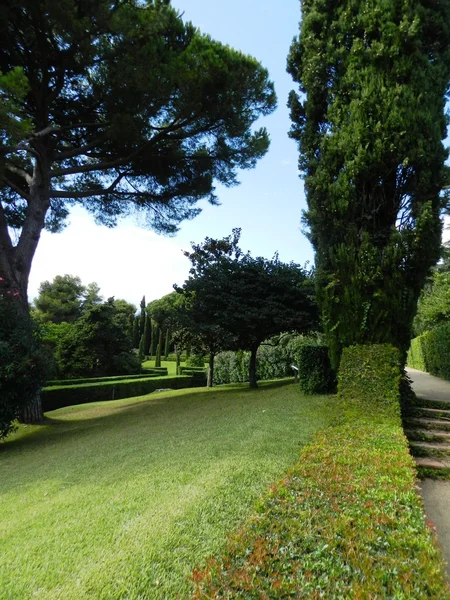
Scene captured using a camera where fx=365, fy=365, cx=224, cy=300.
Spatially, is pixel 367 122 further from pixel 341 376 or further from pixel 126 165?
pixel 126 165

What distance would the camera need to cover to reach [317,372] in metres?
8.35

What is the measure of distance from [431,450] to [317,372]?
374cm

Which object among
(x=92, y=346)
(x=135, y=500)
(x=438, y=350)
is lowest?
(x=135, y=500)

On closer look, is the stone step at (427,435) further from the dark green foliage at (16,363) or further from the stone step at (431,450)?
the dark green foliage at (16,363)

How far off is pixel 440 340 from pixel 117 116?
1235cm

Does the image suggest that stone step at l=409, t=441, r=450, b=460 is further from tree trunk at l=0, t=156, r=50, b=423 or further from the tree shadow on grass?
tree trunk at l=0, t=156, r=50, b=423

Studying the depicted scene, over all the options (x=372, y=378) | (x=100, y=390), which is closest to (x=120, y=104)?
(x=372, y=378)

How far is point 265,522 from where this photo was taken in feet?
6.79

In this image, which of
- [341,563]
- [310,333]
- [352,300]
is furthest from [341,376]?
[310,333]

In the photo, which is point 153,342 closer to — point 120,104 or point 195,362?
point 195,362

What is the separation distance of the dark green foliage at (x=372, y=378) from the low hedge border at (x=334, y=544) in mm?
2270

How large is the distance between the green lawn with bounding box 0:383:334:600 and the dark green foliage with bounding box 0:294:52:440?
97 centimetres

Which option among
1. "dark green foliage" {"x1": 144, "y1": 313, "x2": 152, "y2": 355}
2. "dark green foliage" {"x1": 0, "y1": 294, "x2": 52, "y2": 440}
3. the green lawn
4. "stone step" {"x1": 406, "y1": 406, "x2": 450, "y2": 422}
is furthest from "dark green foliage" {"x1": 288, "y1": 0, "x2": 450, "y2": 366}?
"dark green foliage" {"x1": 144, "y1": 313, "x2": 152, "y2": 355}

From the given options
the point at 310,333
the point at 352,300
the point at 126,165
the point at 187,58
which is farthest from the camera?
the point at 310,333
